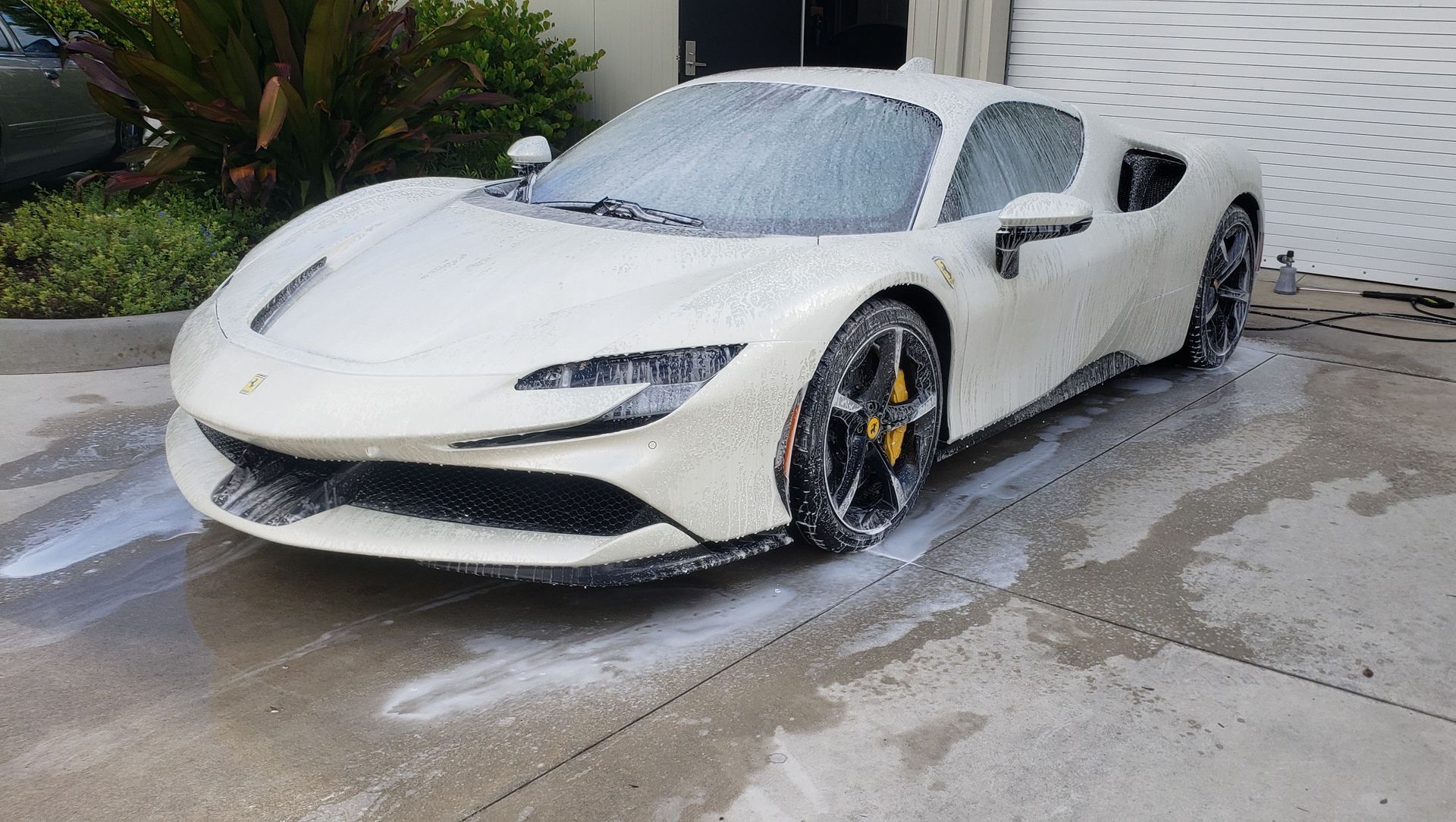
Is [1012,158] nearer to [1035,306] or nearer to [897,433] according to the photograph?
[1035,306]

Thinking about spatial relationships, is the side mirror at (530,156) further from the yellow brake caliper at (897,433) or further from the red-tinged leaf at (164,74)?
the red-tinged leaf at (164,74)

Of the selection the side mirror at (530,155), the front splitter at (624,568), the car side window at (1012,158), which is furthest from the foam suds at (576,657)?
the side mirror at (530,155)

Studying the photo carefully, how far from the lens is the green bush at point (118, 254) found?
201 inches

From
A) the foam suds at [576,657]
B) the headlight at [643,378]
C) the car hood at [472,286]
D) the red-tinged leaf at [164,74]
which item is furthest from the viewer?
the red-tinged leaf at [164,74]

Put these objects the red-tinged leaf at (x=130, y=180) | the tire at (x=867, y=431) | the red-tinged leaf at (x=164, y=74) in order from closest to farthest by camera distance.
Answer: the tire at (x=867, y=431)
the red-tinged leaf at (x=164, y=74)
the red-tinged leaf at (x=130, y=180)

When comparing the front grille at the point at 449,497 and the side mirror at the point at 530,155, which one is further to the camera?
the side mirror at the point at 530,155

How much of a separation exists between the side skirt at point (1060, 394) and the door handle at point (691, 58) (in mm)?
4883

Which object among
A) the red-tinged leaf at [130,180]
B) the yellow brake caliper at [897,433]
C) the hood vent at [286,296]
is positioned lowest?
the yellow brake caliper at [897,433]

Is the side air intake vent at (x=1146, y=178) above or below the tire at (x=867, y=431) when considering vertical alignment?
above

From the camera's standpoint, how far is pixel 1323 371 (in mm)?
5367

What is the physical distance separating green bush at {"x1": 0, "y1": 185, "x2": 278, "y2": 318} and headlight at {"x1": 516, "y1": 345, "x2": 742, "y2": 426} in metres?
3.14

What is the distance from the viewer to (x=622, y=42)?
920 cm

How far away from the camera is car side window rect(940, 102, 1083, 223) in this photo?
12.3ft

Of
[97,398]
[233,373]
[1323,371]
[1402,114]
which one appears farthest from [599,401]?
[1402,114]
